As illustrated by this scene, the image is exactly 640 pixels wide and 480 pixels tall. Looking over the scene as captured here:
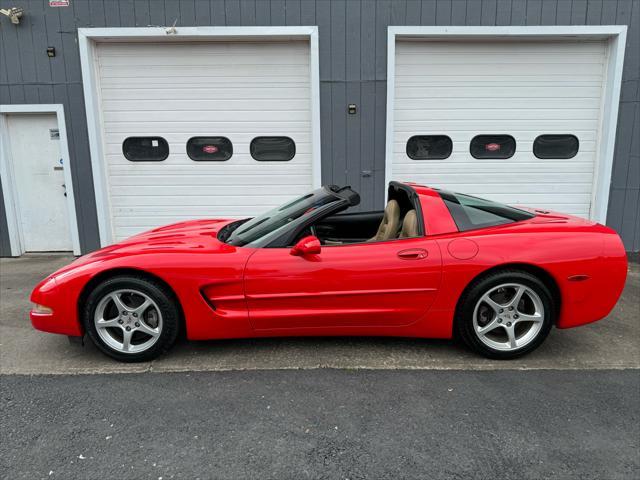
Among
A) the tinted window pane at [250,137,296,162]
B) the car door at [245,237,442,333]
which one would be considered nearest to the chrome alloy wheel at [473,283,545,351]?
the car door at [245,237,442,333]

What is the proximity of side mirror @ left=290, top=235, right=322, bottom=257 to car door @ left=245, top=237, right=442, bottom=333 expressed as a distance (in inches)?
1.7

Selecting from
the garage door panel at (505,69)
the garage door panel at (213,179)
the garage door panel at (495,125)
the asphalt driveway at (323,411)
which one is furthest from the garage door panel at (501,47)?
the asphalt driveway at (323,411)

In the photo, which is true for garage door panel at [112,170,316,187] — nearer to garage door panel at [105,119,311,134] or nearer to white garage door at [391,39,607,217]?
garage door panel at [105,119,311,134]

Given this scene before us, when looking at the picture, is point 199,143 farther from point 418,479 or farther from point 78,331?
point 418,479

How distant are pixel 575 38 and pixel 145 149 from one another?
6.43 metres

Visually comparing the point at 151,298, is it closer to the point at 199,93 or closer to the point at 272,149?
the point at 272,149

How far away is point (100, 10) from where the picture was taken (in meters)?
6.13

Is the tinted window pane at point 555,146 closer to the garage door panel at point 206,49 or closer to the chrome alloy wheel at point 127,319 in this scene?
the garage door panel at point 206,49

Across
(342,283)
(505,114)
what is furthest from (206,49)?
(342,283)

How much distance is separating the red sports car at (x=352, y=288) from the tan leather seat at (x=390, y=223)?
395 millimetres

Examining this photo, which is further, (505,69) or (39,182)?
(39,182)

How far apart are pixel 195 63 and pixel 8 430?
5.35 m

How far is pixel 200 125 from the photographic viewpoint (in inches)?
259

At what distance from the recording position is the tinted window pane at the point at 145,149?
658cm
